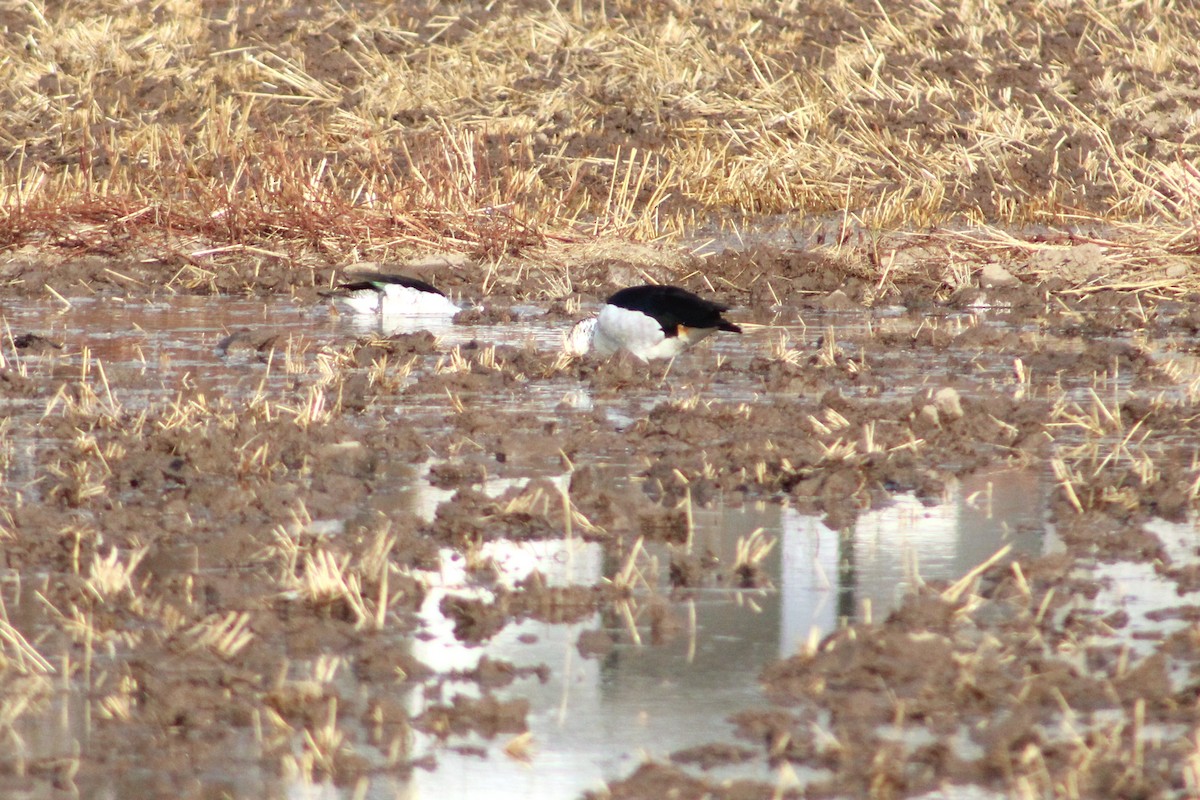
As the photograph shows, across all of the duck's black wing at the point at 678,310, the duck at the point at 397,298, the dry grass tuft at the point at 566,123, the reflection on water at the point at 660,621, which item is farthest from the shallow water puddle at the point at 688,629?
the dry grass tuft at the point at 566,123

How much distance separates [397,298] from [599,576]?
6000mm

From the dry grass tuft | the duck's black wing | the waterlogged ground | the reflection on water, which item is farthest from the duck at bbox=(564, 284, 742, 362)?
the dry grass tuft

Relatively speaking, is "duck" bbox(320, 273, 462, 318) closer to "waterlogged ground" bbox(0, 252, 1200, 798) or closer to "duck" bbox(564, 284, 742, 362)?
"waterlogged ground" bbox(0, 252, 1200, 798)

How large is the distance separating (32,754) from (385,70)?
14.8 meters

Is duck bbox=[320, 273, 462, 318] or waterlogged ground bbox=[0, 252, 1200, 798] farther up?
waterlogged ground bbox=[0, 252, 1200, 798]

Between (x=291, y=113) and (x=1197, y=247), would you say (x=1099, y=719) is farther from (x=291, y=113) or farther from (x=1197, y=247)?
(x=291, y=113)

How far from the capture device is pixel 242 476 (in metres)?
6.34

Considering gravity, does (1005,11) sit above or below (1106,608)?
above

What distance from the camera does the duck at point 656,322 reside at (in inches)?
335

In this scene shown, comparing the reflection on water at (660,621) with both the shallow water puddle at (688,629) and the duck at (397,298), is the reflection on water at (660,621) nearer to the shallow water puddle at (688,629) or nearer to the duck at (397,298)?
Answer: the shallow water puddle at (688,629)

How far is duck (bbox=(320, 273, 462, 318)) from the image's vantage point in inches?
431

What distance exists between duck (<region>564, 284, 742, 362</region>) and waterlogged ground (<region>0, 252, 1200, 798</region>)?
0.69 ft

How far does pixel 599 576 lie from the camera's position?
520 cm

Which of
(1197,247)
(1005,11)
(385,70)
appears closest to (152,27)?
(385,70)
